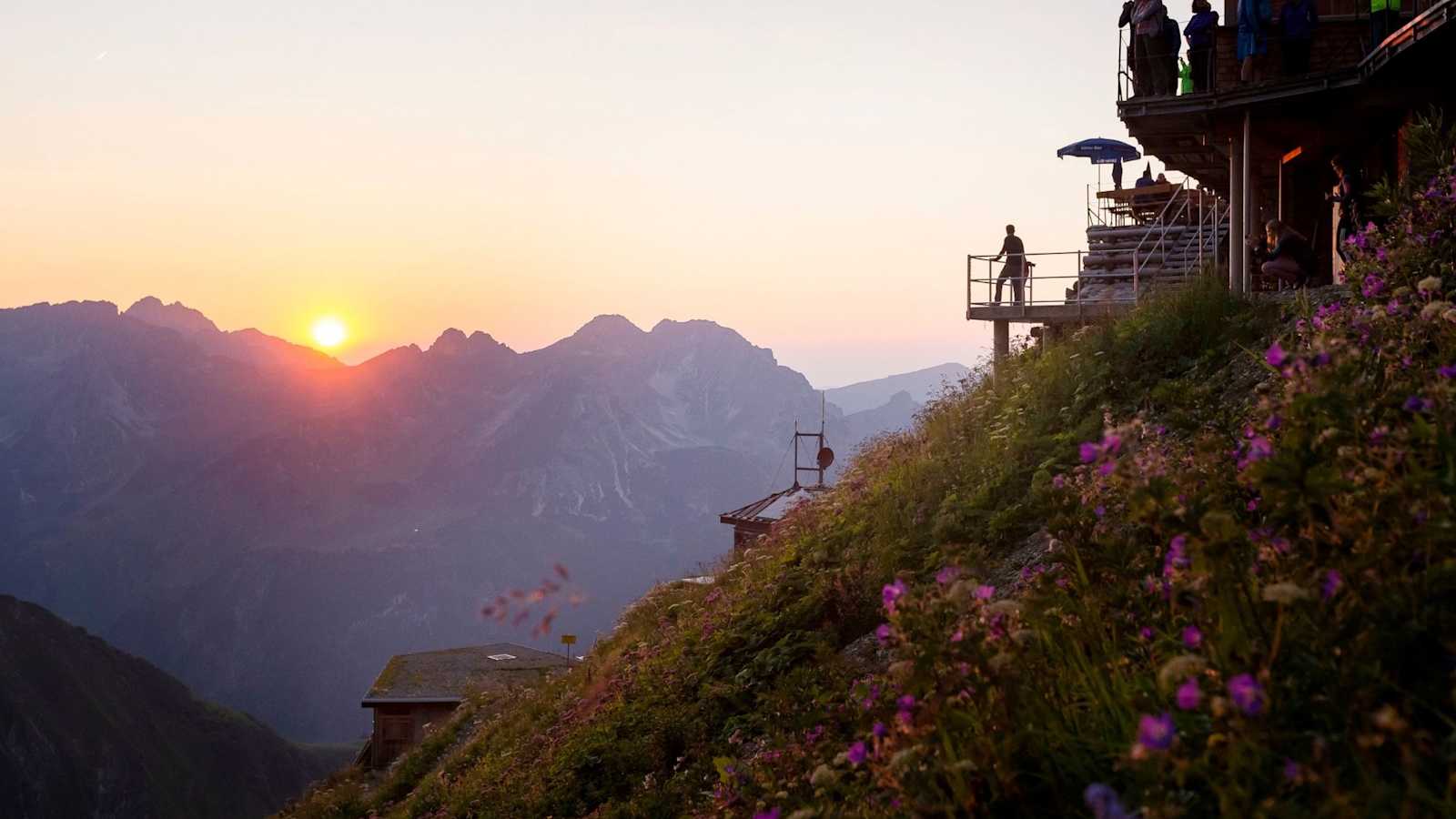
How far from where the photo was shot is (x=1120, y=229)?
28.2 m

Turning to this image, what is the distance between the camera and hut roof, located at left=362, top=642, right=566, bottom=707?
39188 mm

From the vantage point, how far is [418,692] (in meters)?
40.1

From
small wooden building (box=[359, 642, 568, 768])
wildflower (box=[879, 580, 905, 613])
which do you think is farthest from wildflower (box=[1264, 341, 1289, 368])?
small wooden building (box=[359, 642, 568, 768])

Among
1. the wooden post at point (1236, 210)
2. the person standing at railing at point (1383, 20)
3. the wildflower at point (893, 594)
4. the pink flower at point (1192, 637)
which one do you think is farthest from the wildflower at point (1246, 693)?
the person standing at railing at point (1383, 20)

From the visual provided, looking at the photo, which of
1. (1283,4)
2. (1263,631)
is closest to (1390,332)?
(1263,631)

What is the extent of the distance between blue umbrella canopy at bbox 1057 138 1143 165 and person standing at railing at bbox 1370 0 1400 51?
18.3 meters

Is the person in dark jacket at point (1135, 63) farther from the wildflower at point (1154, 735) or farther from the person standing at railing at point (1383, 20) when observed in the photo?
the wildflower at point (1154, 735)

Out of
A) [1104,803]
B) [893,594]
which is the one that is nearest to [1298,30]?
[893,594]

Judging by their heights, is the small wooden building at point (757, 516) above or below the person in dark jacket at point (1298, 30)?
below

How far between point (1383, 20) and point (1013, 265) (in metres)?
7.86

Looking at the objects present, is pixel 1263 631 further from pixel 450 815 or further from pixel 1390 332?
pixel 450 815

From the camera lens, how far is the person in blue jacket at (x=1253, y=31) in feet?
58.4

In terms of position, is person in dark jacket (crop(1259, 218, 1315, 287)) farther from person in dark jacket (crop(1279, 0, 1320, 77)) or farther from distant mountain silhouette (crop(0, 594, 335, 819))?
distant mountain silhouette (crop(0, 594, 335, 819))

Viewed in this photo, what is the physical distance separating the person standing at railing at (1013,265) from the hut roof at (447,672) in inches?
747
